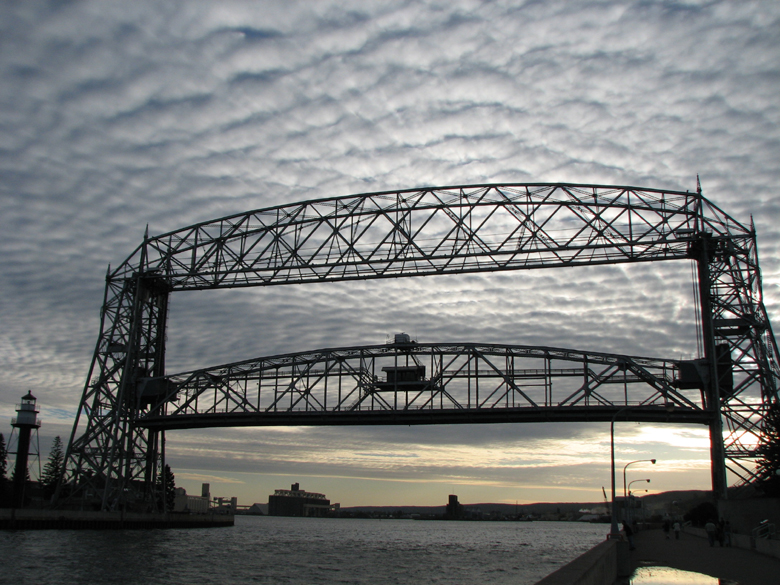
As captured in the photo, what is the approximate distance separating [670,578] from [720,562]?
6056mm

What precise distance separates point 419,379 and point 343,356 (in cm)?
563

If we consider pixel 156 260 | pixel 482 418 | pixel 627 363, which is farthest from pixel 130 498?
pixel 627 363

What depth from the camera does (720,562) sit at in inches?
1096

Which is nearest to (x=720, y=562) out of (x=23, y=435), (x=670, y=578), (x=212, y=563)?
(x=670, y=578)

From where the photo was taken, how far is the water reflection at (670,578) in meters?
21.8

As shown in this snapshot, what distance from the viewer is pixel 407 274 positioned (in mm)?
44094

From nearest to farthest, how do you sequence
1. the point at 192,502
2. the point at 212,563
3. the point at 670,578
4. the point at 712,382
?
1. the point at 670,578
2. the point at 212,563
3. the point at 712,382
4. the point at 192,502

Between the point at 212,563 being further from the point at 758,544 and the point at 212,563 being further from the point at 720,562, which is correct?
the point at 758,544

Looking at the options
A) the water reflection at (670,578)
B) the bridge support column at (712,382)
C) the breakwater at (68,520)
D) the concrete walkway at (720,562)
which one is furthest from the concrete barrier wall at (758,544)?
the breakwater at (68,520)

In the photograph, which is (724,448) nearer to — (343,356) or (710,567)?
(710,567)

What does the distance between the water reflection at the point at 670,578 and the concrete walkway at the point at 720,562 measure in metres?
0.42

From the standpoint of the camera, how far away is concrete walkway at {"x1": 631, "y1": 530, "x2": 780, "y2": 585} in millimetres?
22000

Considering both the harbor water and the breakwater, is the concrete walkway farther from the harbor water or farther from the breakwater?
the breakwater

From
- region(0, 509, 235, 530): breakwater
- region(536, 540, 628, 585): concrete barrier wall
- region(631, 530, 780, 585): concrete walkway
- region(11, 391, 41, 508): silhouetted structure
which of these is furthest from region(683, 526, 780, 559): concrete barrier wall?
region(11, 391, 41, 508): silhouetted structure
